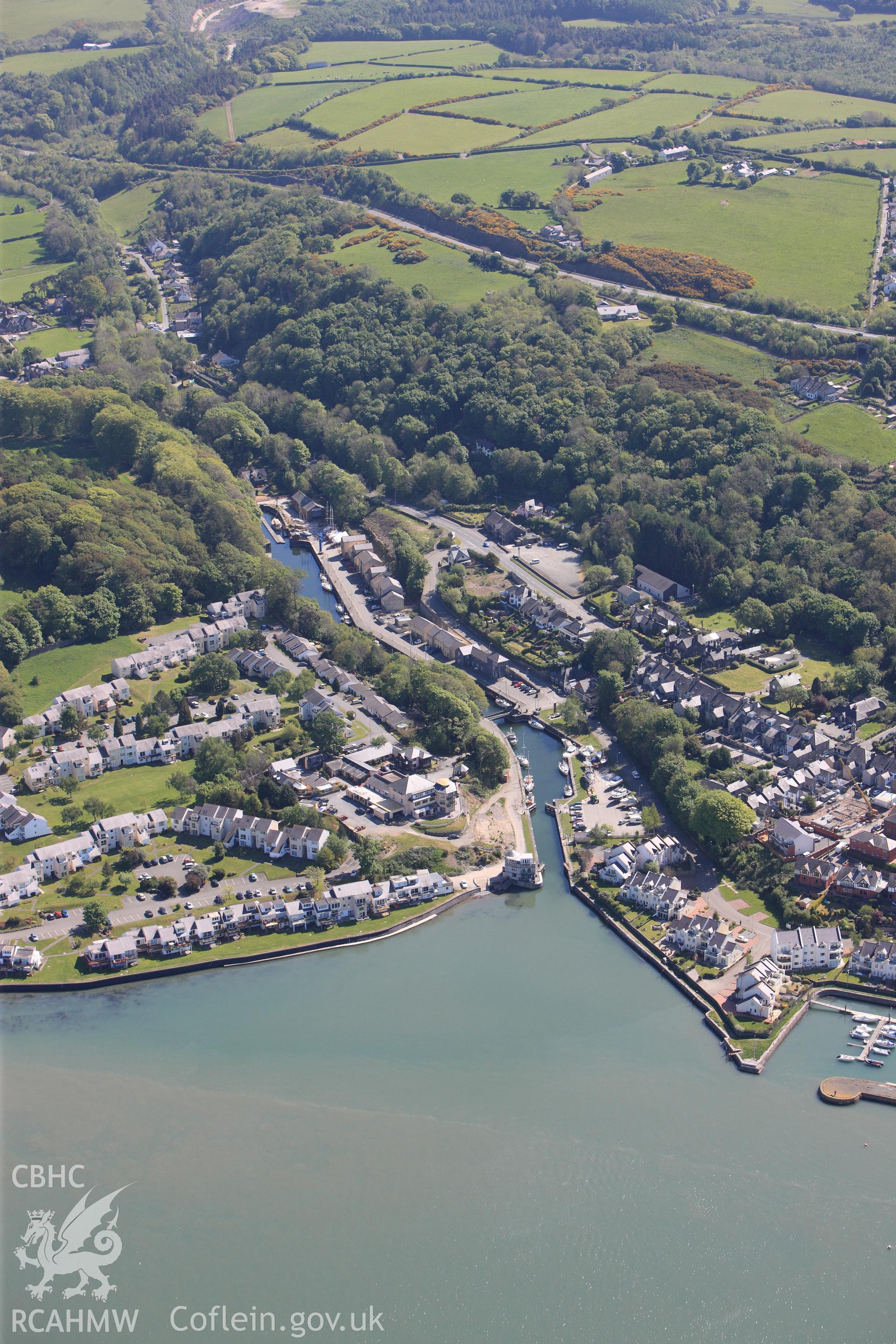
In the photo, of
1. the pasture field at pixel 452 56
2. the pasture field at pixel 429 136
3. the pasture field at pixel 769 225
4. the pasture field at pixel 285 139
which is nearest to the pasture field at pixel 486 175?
the pasture field at pixel 429 136

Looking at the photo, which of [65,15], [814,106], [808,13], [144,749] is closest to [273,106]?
[65,15]

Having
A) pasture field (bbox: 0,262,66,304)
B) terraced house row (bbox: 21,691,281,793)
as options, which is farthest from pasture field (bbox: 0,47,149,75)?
terraced house row (bbox: 21,691,281,793)

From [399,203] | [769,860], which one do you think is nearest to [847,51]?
[399,203]

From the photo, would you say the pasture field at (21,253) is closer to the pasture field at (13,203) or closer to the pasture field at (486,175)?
the pasture field at (13,203)

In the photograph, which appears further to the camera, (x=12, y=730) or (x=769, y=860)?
(x=12, y=730)

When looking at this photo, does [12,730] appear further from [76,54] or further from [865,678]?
[76,54]

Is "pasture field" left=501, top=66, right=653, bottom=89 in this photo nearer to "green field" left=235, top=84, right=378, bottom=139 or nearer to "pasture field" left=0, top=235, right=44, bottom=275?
"green field" left=235, top=84, right=378, bottom=139
